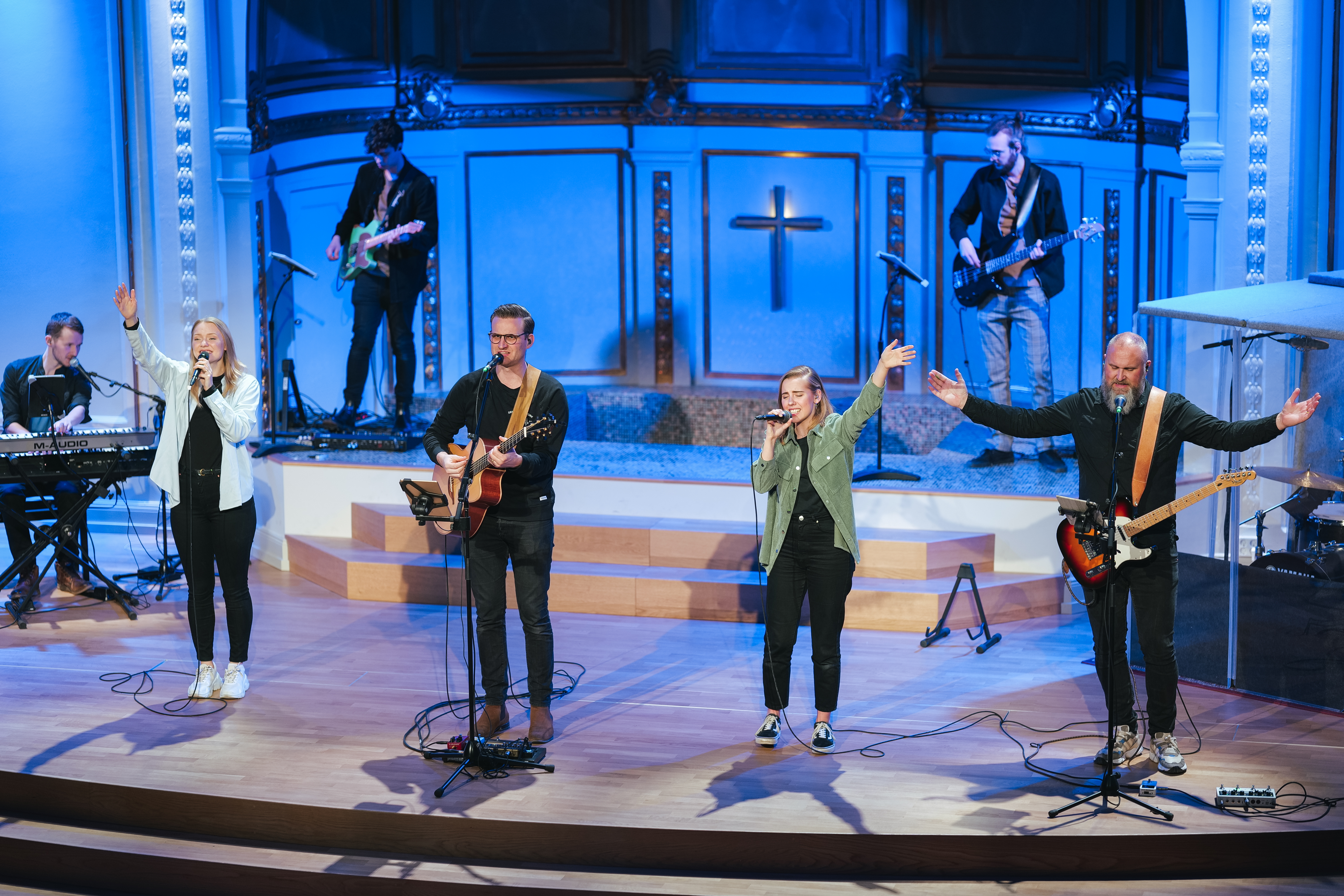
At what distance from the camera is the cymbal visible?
5.80 meters

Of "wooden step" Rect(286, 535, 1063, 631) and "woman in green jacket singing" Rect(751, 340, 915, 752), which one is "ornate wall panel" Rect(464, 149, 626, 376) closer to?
"wooden step" Rect(286, 535, 1063, 631)

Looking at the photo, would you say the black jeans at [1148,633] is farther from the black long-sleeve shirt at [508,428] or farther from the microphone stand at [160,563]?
the microphone stand at [160,563]

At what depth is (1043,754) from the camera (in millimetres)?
5129

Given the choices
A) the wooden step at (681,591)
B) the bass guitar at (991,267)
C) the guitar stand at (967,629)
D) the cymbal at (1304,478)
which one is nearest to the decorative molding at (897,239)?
the bass guitar at (991,267)

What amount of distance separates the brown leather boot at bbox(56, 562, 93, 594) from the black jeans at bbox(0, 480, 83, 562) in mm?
74

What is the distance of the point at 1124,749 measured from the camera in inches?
→ 199

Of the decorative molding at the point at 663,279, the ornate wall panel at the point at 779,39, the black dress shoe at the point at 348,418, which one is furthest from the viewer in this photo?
the decorative molding at the point at 663,279

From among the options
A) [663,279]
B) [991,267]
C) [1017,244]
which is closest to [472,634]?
[991,267]

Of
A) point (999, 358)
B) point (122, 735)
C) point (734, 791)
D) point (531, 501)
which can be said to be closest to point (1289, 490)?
point (999, 358)

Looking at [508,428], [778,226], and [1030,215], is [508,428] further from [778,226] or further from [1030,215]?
[778,226]

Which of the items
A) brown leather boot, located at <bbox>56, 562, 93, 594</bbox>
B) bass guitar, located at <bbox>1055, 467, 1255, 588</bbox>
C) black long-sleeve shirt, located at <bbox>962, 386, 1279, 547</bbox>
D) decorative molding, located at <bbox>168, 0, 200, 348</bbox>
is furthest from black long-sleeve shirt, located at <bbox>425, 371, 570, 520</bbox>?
decorative molding, located at <bbox>168, 0, 200, 348</bbox>

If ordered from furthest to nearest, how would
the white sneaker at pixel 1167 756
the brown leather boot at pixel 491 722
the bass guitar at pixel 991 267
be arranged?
the bass guitar at pixel 991 267, the brown leather boot at pixel 491 722, the white sneaker at pixel 1167 756

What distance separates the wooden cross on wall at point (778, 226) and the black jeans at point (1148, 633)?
4.99 m

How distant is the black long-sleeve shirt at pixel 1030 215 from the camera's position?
7875mm
